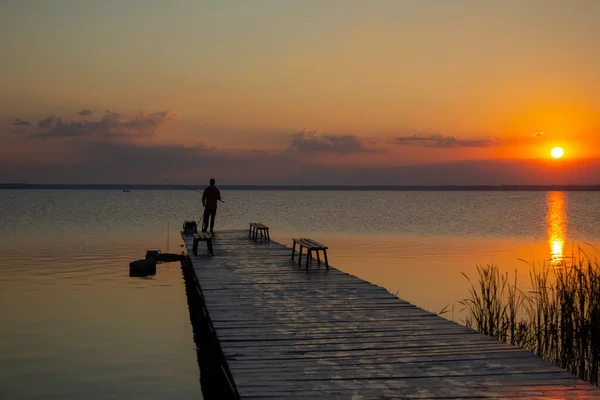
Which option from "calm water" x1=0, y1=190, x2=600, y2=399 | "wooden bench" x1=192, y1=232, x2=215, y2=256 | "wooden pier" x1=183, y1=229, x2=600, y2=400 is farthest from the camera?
"wooden bench" x1=192, y1=232, x2=215, y2=256

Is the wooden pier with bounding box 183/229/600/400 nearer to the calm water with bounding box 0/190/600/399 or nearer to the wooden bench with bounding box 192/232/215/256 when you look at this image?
the calm water with bounding box 0/190/600/399

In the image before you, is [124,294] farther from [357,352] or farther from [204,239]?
[357,352]

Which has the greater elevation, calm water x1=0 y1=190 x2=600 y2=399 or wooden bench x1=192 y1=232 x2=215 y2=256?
wooden bench x1=192 y1=232 x2=215 y2=256

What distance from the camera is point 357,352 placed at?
7422mm

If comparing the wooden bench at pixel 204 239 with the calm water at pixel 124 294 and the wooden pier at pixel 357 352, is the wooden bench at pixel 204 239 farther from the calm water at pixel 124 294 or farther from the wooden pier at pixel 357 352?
the wooden pier at pixel 357 352

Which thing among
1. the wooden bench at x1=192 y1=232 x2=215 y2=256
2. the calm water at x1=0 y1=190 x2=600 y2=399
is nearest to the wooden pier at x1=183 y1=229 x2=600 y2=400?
the calm water at x1=0 y1=190 x2=600 y2=399

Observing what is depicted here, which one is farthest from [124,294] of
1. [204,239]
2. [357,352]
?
[357,352]

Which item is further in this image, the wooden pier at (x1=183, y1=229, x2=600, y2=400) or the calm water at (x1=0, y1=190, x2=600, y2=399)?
the calm water at (x1=0, y1=190, x2=600, y2=399)

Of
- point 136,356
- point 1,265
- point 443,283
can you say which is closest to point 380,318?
point 136,356

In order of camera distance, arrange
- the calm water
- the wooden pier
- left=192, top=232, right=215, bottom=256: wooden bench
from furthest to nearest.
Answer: left=192, top=232, right=215, bottom=256: wooden bench → the calm water → the wooden pier

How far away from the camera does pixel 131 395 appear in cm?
934

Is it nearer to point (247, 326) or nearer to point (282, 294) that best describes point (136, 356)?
point (282, 294)

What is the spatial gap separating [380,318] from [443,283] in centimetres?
1031

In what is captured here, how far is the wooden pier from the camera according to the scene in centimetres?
609
